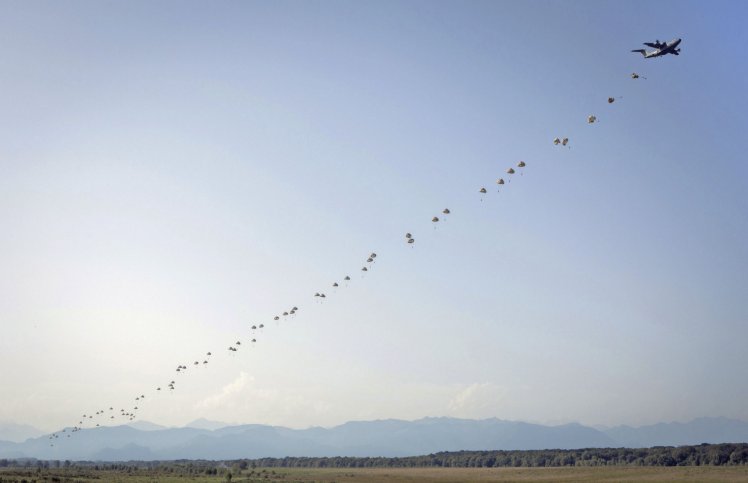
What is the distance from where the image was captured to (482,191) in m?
70.2

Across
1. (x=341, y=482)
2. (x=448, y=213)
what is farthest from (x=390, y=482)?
(x=448, y=213)

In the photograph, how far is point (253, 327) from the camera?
10719cm

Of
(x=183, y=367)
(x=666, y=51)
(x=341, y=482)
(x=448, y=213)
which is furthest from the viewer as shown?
(x=341, y=482)

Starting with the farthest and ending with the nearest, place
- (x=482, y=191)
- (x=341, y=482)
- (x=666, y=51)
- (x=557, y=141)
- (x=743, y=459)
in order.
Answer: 1. (x=743, y=459)
2. (x=341, y=482)
3. (x=482, y=191)
4. (x=557, y=141)
5. (x=666, y=51)

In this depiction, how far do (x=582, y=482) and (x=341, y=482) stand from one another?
164ft

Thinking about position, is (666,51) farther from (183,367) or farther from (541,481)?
(541,481)

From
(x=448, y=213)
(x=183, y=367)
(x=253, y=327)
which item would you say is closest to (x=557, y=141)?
(x=448, y=213)

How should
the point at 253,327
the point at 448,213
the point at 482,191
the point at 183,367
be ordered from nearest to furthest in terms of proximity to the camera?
the point at 482,191 < the point at 448,213 < the point at 253,327 < the point at 183,367

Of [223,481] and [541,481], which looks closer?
[223,481]

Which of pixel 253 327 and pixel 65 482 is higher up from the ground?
pixel 253 327

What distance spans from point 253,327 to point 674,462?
512 ft

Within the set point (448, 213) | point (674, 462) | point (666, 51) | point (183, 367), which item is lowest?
point (674, 462)

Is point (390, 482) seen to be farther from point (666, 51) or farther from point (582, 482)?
point (666, 51)

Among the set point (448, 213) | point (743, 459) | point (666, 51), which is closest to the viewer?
point (666, 51)
